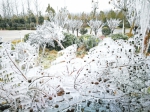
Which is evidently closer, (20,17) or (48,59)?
(48,59)

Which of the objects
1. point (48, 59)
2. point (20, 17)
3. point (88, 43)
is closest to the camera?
point (48, 59)

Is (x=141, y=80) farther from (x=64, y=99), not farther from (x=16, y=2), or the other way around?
(x=16, y=2)

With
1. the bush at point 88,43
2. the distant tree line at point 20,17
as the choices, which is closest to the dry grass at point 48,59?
the distant tree line at point 20,17

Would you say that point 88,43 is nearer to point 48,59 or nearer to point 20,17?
point 48,59

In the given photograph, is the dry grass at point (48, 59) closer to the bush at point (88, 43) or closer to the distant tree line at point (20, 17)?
the distant tree line at point (20, 17)

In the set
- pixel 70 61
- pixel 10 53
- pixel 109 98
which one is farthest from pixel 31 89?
pixel 109 98

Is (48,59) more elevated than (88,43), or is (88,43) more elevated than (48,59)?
(88,43)

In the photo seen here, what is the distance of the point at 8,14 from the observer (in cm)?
490

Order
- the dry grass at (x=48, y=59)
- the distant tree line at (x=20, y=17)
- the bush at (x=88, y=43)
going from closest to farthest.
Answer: the dry grass at (x=48, y=59)
the distant tree line at (x=20, y=17)
the bush at (x=88, y=43)

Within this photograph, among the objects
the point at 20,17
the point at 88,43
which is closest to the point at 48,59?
the point at 88,43

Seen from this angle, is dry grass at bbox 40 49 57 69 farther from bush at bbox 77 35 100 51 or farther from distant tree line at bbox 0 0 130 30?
bush at bbox 77 35 100 51

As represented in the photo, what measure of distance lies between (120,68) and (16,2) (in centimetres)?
360

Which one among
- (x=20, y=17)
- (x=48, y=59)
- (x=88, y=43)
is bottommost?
(x=48, y=59)

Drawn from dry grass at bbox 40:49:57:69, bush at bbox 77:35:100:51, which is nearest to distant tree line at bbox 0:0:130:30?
dry grass at bbox 40:49:57:69
